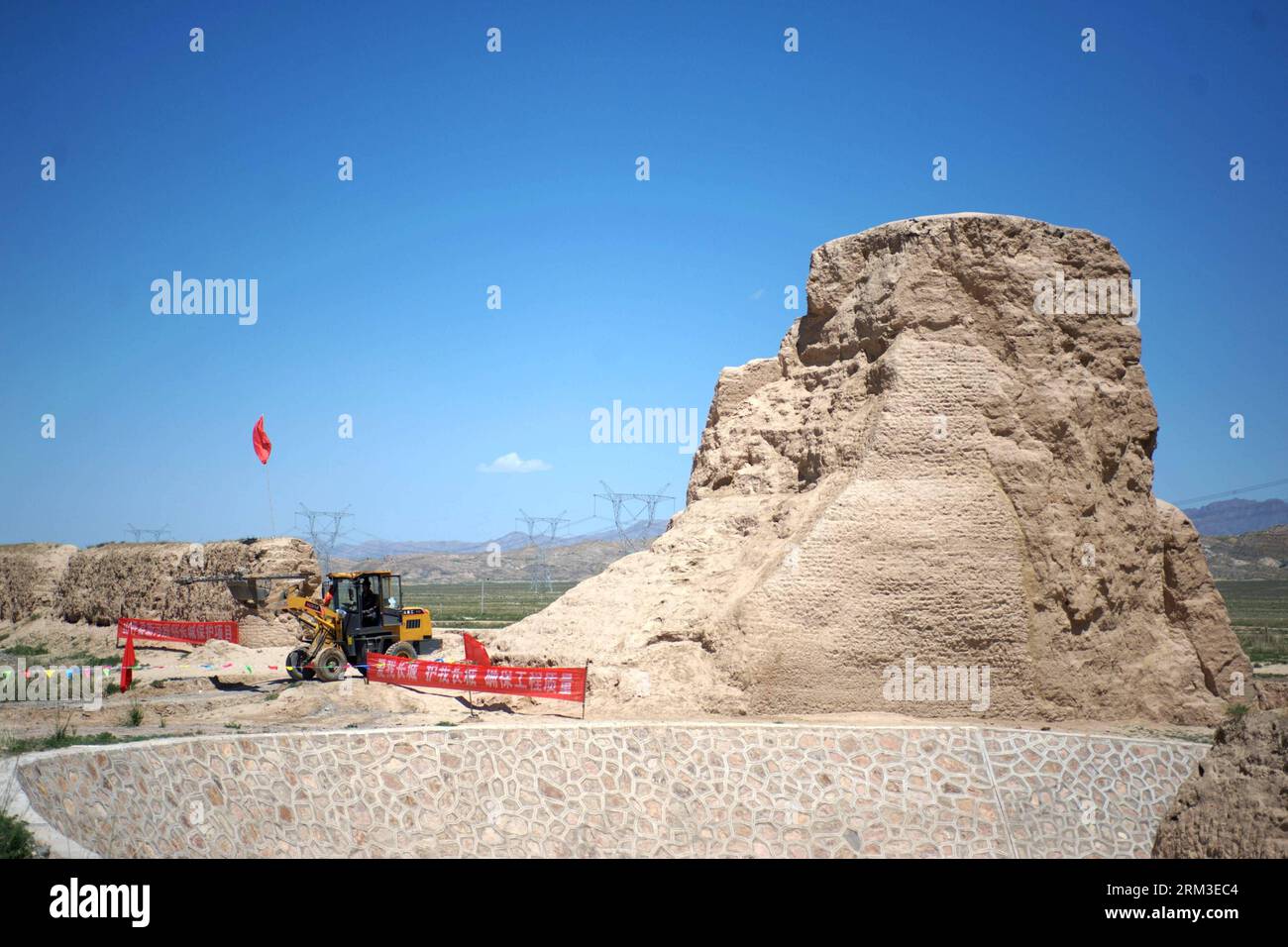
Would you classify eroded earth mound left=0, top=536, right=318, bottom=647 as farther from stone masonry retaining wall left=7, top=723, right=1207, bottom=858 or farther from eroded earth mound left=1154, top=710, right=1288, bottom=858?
eroded earth mound left=1154, top=710, right=1288, bottom=858

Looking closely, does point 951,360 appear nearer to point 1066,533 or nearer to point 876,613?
point 1066,533

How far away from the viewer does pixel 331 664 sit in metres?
19.3

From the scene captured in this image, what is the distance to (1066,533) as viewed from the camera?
16.0 meters

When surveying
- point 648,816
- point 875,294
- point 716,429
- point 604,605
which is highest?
point 875,294

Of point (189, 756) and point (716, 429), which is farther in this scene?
point (716, 429)

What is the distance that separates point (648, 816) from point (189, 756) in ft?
18.5

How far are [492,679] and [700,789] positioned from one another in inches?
183

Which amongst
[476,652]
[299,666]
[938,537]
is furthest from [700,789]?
[299,666]

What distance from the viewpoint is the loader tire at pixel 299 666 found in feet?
63.3

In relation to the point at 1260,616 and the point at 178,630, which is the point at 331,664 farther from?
the point at 1260,616

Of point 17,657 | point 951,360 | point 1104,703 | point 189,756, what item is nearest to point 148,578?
point 17,657

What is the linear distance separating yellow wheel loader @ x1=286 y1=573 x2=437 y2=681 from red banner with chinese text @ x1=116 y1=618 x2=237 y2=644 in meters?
6.01

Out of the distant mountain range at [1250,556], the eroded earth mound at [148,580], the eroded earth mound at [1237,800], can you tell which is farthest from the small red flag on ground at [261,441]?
the distant mountain range at [1250,556]
